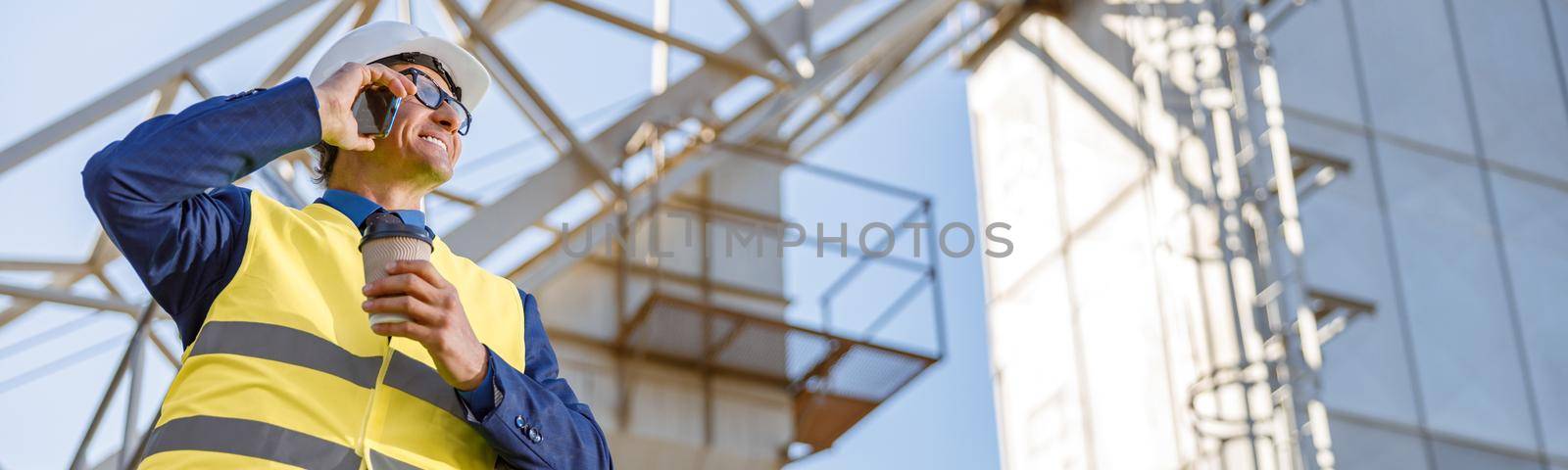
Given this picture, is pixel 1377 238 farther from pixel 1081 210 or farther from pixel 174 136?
pixel 174 136

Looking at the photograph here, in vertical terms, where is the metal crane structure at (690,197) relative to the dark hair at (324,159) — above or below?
above

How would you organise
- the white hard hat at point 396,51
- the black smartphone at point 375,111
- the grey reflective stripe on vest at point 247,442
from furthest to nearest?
1. the white hard hat at point 396,51
2. the black smartphone at point 375,111
3. the grey reflective stripe on vest at point 247,442

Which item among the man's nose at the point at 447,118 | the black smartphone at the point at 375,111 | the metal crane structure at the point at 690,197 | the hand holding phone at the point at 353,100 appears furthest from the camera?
the metal crane structure at the point at 690,197

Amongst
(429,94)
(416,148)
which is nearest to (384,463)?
(416,148)

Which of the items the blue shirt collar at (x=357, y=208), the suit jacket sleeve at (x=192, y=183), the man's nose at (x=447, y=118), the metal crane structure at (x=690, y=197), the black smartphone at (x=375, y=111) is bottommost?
the suit jacket sleeve at (x=192, y=183)

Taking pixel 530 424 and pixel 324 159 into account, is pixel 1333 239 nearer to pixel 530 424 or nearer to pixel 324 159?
pixel 324 159

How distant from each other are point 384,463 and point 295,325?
0.93 feet

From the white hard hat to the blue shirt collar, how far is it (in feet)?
0.80

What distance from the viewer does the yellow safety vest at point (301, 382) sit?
2.87 m

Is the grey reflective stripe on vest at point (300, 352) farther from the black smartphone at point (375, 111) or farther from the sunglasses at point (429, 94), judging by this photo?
the sunglasses at point (429, 94)

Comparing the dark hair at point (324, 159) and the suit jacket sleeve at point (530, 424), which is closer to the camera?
the suit jacket sleeve at point (530, 424)

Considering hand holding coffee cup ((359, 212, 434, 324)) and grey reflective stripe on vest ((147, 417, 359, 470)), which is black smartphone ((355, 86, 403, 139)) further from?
grey reflective stripe on vest ((147, 417, 359, 470))

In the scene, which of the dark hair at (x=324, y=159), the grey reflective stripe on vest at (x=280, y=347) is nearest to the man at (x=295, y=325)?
the grey reflective stripe on vest at (x=280, y=347)

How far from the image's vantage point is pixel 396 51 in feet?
12.1
